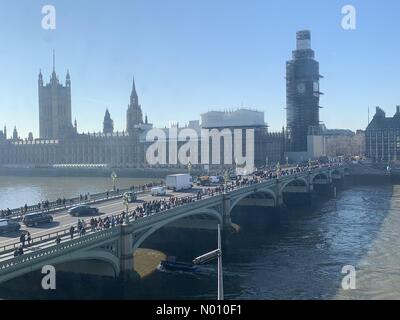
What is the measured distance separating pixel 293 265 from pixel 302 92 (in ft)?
330

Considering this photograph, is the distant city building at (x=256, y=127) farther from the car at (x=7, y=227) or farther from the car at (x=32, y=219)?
the car at (x=7, y=227)

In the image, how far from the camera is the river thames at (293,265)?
27.5 m

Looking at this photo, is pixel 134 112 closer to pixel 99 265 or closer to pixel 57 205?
pixel 57 205

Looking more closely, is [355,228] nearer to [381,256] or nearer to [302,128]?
[381,256]

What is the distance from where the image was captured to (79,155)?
157m

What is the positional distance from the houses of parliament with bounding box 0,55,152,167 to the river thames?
3739 inches

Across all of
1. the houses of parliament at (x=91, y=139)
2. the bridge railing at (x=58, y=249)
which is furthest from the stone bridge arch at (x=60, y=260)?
the houses of parliament at (x=91, y=139)

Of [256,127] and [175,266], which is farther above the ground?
[256,127]

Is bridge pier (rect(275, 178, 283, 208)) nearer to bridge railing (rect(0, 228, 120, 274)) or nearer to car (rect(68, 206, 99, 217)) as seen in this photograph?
car (rect(68, 206, 99, 217))

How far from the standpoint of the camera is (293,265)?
3419 cm

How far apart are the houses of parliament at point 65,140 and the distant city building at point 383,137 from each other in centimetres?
6304

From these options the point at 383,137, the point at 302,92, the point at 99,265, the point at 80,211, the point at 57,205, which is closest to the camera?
the point at 99,265

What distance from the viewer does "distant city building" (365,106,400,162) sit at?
472ft

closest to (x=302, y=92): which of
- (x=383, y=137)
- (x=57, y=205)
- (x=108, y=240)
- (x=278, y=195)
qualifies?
(x=383, y=137)
